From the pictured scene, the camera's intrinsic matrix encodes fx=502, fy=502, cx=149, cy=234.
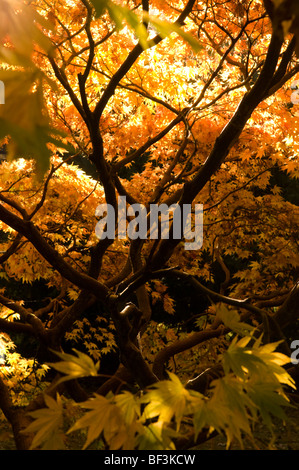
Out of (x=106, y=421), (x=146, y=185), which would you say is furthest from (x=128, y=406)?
(x=146, y=185)

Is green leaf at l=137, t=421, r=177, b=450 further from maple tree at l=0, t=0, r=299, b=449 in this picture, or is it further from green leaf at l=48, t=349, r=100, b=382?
green leaf at l=48, t=349, r=100, b=382

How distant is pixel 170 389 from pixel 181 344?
3.73 meters

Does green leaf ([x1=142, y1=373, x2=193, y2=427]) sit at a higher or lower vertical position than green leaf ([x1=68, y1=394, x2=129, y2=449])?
higher

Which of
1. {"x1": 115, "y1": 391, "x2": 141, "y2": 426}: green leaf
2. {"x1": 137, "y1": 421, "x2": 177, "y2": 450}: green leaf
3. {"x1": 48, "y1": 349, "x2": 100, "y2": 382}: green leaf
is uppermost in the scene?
{"x1": 48, "y1": 349, "x2": 100, "y2": 382}: green leaf

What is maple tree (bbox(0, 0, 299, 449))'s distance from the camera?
3.67 feet

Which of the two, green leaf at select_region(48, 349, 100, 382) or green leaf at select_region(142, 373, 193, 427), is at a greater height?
green leaf at select_region(48, 349, 100, 382)

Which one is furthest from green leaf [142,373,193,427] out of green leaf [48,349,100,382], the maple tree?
green leaf [48,349,100,382]

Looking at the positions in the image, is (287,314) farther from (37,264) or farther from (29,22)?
(37,264)

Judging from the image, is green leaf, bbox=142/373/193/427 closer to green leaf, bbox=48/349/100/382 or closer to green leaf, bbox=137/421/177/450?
green leaf, bbox=137/421/177/450

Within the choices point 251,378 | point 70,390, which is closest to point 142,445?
point 251,378

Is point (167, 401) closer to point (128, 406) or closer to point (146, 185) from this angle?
point (128, 406)

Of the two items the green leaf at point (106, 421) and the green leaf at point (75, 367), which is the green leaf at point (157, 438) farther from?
the green leaf at point (75, 367)

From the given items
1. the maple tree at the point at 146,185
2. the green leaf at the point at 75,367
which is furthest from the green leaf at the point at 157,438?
the green leaf at the point at 75,367

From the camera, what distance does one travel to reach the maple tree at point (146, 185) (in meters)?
1.12
